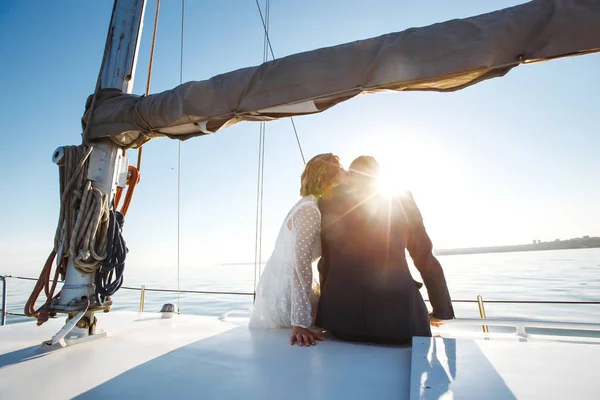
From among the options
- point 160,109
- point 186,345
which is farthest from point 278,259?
point 160,109

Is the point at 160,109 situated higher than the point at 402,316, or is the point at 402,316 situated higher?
the point at 160,109

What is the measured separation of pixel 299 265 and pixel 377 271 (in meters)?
0.45

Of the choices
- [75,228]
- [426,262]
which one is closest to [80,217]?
[75,228]

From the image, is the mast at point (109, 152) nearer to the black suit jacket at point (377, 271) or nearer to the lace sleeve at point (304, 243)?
the lace sleeve at point (304, 243)

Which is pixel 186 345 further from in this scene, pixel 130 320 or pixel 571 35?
pixel 571 35

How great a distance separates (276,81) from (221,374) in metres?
1.36

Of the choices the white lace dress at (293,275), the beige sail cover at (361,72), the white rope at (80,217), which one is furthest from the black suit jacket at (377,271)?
the white rope at (80,217)

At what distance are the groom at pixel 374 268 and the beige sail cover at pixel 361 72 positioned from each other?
0.51 m

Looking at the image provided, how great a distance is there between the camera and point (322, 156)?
77.5 inches

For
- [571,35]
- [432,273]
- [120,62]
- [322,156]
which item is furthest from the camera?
[120,62]

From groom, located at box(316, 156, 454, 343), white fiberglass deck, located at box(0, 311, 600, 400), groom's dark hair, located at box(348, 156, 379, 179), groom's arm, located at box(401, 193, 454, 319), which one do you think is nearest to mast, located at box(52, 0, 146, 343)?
white fiberglass deck, located at box(0, 311, 600, 400)

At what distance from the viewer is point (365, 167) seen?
5.93 feet

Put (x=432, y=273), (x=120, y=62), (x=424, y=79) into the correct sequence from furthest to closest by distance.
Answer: (x=120, y=62) < (x=432, y=273) < (x=424, y=79)

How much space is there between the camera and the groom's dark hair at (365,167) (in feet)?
5.90
